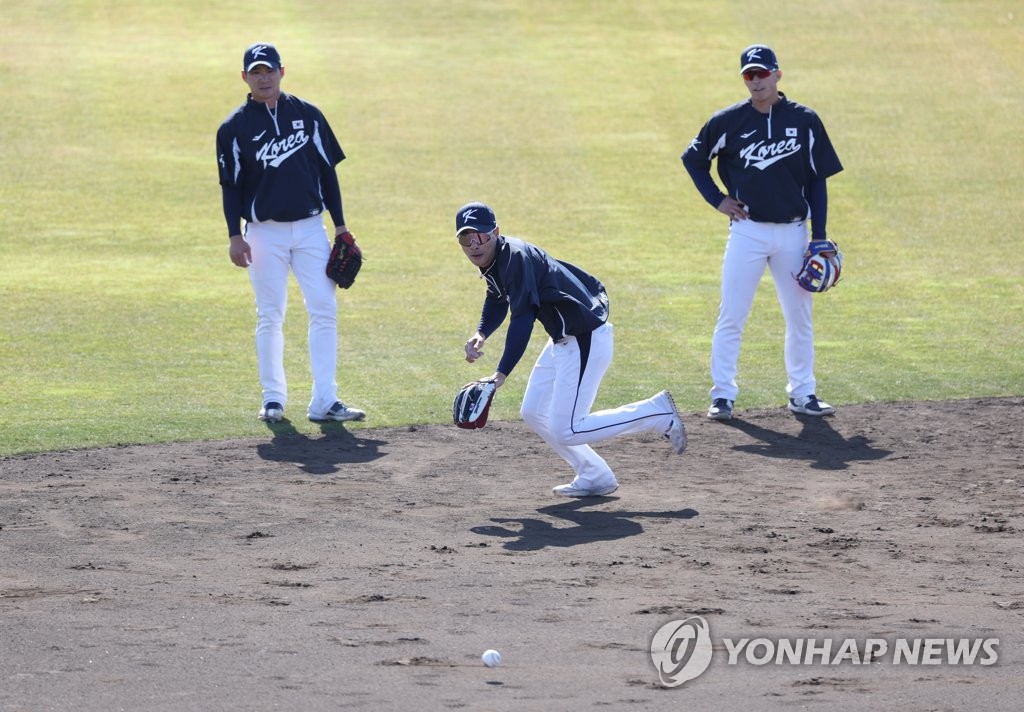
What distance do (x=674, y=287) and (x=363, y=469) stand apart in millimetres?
6193

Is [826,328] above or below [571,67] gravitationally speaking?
below

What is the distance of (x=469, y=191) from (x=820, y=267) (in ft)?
29.7

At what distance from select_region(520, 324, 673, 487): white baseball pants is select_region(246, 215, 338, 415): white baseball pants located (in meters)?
2.16

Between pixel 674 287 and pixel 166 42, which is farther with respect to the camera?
pixel 166 42

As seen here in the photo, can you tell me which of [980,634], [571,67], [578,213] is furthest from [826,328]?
[571,67]

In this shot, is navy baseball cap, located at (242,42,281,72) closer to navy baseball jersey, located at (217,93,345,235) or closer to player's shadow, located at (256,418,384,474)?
navy baseball jersey, located at (217,93,345,235)

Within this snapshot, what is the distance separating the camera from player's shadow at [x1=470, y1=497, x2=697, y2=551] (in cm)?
717

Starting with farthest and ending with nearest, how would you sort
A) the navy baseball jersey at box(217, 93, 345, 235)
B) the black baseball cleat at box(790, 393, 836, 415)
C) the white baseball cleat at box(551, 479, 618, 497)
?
1. the black baseball cleat at box(790, 393, 836, 415)
2. the navy baseball jersey at box(217, 93, 345, 235)
3. the white baseball cleat at box(551, 479, 618, 497)

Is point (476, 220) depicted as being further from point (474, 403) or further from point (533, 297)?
point (474, 403)

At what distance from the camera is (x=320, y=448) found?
9.05 meters

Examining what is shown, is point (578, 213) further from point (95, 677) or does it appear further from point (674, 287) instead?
point (95, 677)

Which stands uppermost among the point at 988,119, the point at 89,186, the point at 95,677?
the point at 988,119

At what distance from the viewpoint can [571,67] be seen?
23.2 metres

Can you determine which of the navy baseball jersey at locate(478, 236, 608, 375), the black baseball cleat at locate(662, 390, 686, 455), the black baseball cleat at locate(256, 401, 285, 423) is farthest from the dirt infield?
the navy baseball jersey at locate(478, 236, 608, 375)
